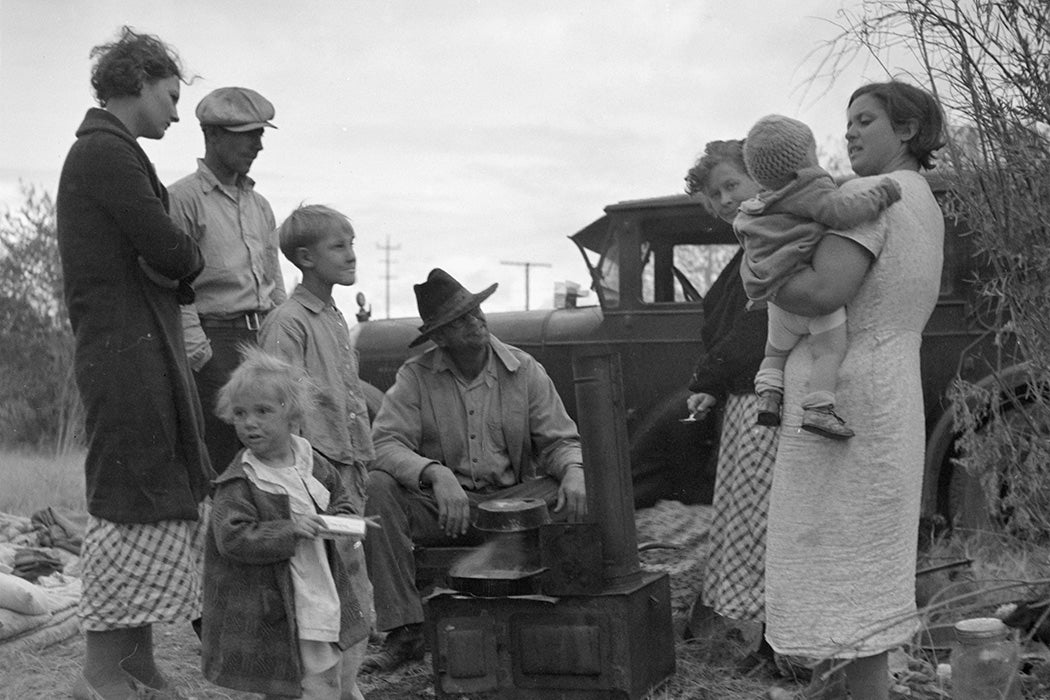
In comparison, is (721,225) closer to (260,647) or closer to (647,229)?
(647,229)

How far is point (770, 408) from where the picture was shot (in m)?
3.20

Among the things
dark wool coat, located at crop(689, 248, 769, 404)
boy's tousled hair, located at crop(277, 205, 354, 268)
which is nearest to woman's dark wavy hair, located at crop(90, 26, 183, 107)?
boy's tousled hair, located at crop(277, 205, 354, 268)

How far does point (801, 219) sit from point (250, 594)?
5.75 ft

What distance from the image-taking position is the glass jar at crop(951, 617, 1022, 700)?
3262 millimetres

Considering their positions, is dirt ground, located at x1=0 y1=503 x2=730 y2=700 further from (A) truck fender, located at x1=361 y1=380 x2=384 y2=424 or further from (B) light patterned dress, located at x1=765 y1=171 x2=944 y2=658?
(A) truck fender, located at x1=361 y1=380 x2=384 y2=424

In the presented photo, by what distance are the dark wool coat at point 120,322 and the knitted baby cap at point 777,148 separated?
175 cm

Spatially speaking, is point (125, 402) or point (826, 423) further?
point (125, 402)

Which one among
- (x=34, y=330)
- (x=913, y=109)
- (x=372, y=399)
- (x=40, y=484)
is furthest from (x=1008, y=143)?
(x=34, y=330)

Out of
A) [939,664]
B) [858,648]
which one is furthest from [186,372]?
[939,664]

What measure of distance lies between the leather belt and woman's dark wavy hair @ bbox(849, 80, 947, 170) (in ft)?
7.96

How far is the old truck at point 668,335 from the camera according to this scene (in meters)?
6.18

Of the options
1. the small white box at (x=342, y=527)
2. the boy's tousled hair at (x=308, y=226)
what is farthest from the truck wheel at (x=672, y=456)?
the small white box at (x=342, y=527)

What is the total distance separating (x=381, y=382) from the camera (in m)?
8.24

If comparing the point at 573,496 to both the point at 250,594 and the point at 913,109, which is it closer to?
the point at 250,594
